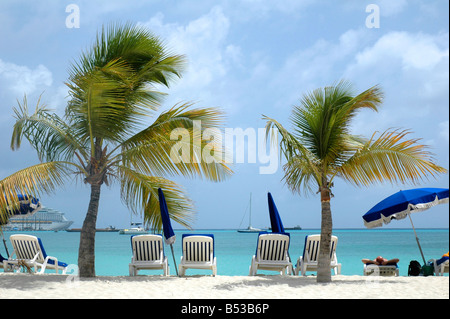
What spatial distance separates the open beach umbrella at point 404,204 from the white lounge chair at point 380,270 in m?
1.01

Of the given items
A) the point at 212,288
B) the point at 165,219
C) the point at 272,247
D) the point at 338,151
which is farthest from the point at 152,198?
the point at 338,151

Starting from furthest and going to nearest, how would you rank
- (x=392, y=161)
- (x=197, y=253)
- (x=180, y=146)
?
(x=197, y=253)
(x=180, y=146)
(x=392, y=161)

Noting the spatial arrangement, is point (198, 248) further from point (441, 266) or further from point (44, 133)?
point (441, 266)

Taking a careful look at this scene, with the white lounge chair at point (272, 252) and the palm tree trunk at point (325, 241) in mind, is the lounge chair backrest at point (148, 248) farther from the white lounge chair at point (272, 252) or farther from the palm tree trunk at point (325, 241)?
the palm tree trunk at point (325, 241)

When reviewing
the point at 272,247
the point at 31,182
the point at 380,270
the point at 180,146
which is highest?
the point at 180,146

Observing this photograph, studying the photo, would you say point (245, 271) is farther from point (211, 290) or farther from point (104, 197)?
point (211, 290)

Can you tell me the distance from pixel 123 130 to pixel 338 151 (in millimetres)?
4127

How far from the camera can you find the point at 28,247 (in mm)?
9953

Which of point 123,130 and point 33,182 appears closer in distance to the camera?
point 33,182

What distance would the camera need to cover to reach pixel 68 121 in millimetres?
9742

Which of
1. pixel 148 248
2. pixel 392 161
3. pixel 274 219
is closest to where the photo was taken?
pixel 392 161
